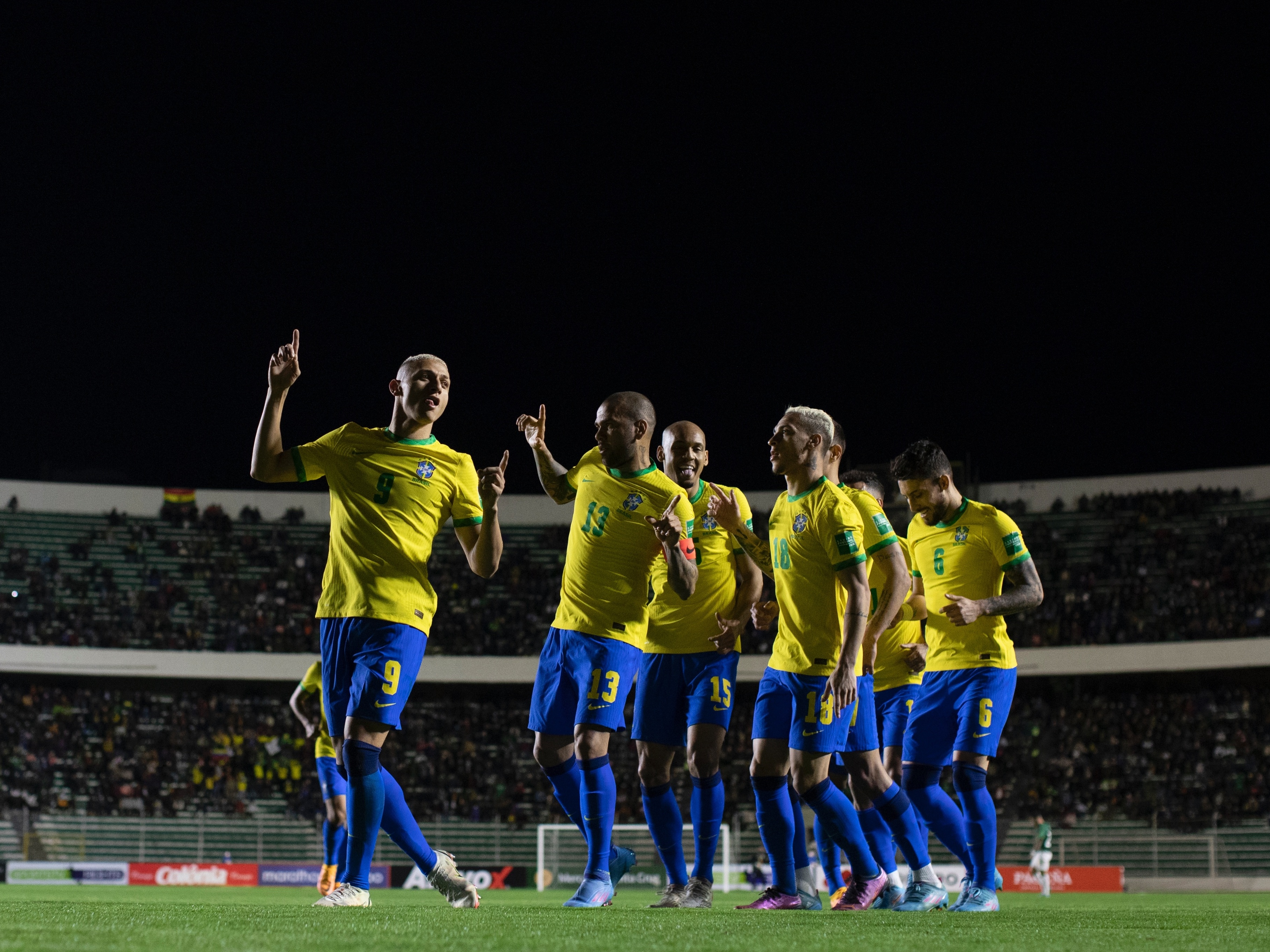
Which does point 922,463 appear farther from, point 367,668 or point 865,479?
point 367,668

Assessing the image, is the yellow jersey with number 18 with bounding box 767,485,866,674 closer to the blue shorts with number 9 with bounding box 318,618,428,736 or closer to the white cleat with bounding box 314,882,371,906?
the blue shorts with number 9 with bounding box 318,618,428,736

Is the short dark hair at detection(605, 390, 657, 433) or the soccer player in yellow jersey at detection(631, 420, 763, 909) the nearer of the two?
the soccer player in yellow jersey at detection(631, 420, 763, 909)

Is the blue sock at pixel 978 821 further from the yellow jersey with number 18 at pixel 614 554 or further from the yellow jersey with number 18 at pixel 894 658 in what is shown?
the yellow jersey with number 18 at pixel 614 554

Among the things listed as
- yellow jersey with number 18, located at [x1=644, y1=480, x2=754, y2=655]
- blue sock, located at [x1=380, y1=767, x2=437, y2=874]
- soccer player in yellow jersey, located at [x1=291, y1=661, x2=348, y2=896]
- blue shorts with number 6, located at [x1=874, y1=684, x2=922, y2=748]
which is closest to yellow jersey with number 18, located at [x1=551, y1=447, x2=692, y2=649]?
yellow jersey with number 18, located at [x1=644, y1=480, x2=754, y2=655]

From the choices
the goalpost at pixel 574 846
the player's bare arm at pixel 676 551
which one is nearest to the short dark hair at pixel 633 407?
the player's bare arm at pixel 676 551

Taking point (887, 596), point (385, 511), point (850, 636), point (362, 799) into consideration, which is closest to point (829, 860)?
point (887, 596)

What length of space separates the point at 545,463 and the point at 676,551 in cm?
165

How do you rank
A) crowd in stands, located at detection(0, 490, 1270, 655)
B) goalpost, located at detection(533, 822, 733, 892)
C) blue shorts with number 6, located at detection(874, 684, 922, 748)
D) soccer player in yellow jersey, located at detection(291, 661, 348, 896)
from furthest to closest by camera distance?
crowd in stands, located at detection(0, 490, 1270, 655)
goalpost, located at detection(533, 822, 733, 892)
soccer player in yellow jersey, located at detection(291, 661, 348, 896)
blue shorts with number 6, located at detection(874, 684, 922, 748)

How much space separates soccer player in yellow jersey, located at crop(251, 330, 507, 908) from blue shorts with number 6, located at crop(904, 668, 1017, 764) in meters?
2.97

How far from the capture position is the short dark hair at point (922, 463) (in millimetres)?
8500

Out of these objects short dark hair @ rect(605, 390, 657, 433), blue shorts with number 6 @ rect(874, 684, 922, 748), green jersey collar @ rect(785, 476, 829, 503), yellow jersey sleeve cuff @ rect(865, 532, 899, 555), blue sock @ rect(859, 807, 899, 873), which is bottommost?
blue sock @ rect(859, 807, 899, 873)

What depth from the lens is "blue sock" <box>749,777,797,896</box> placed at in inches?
295

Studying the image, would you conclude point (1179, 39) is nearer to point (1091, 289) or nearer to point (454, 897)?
point (1091, 289)

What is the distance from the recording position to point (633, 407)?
812 centimetres
